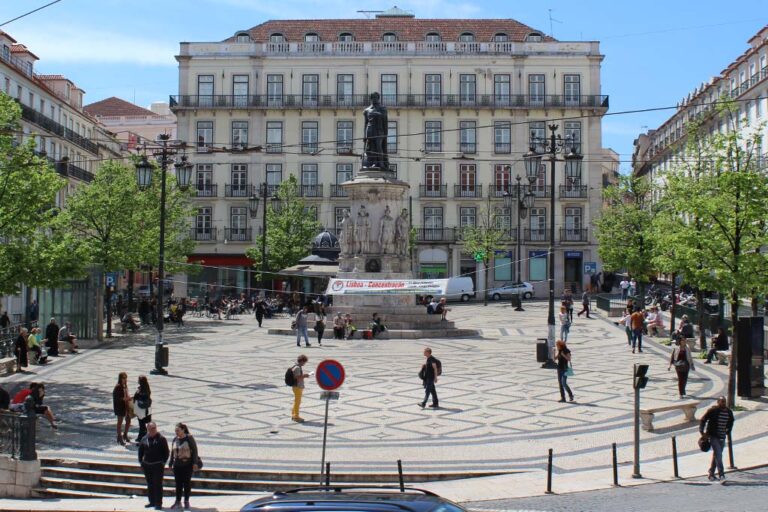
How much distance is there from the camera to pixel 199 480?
1384 cm

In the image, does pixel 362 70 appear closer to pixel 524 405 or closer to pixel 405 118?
pixel 405 118

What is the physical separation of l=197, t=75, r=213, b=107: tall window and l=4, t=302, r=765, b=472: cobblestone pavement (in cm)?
3792

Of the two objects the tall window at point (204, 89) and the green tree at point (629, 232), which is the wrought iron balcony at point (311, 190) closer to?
the tall window at point (204, 89)

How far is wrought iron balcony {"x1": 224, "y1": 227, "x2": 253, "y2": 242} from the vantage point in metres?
66.6

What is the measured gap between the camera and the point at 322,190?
66.3 meters

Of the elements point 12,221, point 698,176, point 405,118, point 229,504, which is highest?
point 405,118

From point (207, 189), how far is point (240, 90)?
7770 mm

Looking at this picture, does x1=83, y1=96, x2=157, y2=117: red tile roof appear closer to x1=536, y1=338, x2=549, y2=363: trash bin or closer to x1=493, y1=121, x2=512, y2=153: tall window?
x1=493, y1=121, x2=512, y2=153: tall window

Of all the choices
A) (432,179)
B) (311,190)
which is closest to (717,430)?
(432,179)

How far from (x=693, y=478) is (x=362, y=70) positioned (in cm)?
5605

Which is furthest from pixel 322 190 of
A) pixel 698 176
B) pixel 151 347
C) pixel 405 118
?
pixel 698 176

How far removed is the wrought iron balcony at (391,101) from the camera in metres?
65.6

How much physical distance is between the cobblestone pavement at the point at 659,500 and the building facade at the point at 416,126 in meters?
52.1

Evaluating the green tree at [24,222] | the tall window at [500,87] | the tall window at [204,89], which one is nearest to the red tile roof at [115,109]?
the tall window at [204,89]
